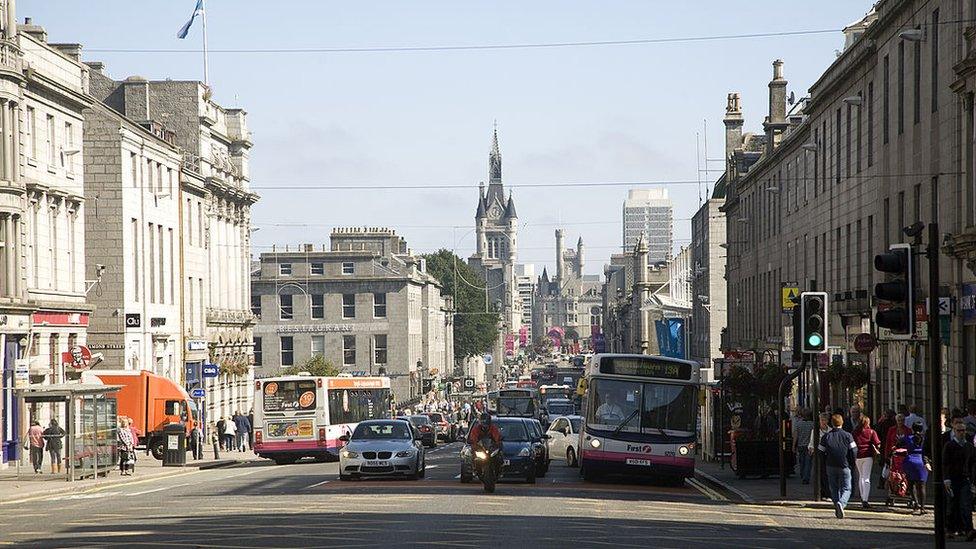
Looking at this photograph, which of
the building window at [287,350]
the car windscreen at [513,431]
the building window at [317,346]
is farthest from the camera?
the building window at [317,346]

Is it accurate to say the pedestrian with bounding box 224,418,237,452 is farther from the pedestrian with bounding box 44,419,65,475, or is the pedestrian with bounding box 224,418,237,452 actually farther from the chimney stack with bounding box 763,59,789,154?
the chimney stack with bounding box 763,59,789,154

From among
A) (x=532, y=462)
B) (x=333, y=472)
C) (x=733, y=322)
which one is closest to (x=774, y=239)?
(x=733, y=322)

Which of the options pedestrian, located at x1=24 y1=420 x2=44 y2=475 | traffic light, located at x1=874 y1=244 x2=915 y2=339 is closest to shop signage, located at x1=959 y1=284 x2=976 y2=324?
traffic light, located at x1=874 y1=244 x2=915 y2=339

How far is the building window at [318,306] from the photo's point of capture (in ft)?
383

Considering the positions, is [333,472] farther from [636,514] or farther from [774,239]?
[774,239]

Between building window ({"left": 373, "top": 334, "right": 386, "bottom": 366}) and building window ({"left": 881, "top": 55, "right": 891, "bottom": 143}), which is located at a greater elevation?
building window ({"left": 881, "top": 55, "right": 891, "bottom": 143})

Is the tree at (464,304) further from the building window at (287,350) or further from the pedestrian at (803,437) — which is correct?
the pedestrian at (803,437)

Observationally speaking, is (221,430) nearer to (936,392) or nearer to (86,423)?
(86,423)

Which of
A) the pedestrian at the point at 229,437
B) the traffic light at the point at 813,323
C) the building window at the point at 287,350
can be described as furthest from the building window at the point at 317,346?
the traffic light at the point at 813,323

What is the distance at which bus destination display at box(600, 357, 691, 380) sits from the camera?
33.9m

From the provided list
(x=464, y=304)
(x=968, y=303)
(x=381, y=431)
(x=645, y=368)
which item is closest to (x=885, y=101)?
(x=968, y=303)

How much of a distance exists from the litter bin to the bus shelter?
513 centimetres

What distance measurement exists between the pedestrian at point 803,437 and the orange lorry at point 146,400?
24.5 m

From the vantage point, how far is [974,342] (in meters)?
32.6
